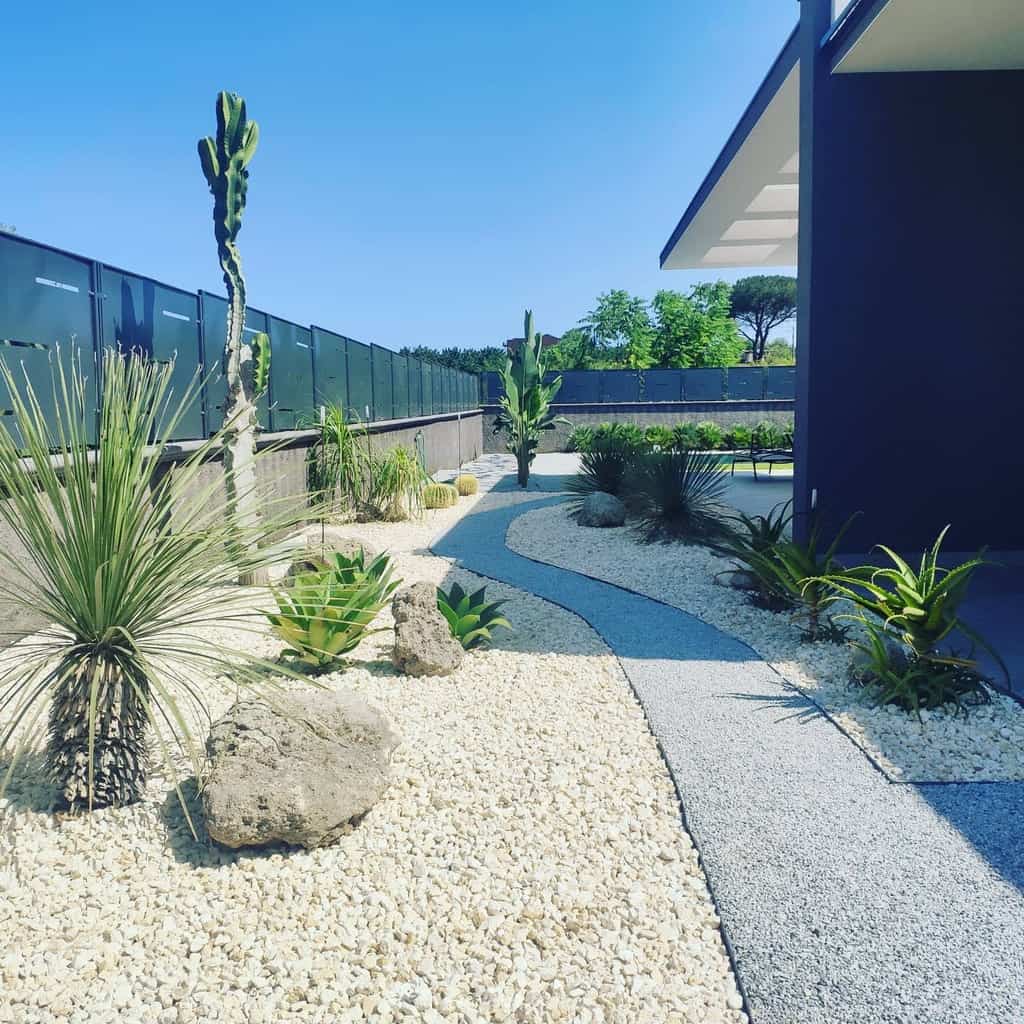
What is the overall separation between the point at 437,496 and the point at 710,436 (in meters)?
13.1

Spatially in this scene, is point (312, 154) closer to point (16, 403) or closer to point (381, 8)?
point (381, 8)

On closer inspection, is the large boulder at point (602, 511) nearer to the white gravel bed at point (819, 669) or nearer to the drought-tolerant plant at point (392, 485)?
the white gravel bed at point (819, 669)

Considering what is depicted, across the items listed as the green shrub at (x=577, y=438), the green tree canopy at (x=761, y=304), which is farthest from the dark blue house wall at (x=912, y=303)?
the green tree canopy at (x=761, y=304)

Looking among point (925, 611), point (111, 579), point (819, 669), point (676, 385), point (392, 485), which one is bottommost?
point (819, 669)

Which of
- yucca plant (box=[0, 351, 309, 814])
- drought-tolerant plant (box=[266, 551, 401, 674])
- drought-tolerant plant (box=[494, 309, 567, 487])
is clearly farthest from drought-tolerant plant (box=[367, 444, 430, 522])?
yucca plant (box=[0, 351, 309, 814])

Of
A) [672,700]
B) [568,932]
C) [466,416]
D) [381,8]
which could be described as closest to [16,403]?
[568,932]

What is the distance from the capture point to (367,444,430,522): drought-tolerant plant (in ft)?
34.9

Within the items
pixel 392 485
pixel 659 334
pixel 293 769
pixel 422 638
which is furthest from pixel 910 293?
pixel 659 334

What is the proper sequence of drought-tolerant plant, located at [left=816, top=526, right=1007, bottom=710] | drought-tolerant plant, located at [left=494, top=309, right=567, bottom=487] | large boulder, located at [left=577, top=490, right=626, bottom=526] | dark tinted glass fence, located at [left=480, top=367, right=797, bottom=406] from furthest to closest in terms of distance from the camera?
dark tinted glass fence, located at [left=480, top=367, right=797, bottom=406]
drought-tolerant plant, located at [left=494, top=309, right=567, bottom=487]
large boulder, located at [left=577, top=490, right=626, bottom=526]
drought-tolerant plant, located at [left=816, top=526, right=1007, bottom=710]

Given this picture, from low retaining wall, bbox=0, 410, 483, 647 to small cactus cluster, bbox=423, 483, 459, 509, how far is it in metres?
0.93

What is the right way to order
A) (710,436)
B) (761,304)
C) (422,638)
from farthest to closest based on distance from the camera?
(761,304)
(710,436)
(422,638)

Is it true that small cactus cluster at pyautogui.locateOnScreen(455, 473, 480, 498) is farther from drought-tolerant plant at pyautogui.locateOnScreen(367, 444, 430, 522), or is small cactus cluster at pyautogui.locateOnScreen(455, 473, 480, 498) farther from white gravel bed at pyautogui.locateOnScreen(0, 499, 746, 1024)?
white gravel bed at pyautogui.locateOnScreen(0, 499, 746, 1024)

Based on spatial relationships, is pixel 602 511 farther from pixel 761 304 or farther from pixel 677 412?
pixel 761 304

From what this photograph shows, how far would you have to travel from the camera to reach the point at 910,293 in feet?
20.8
